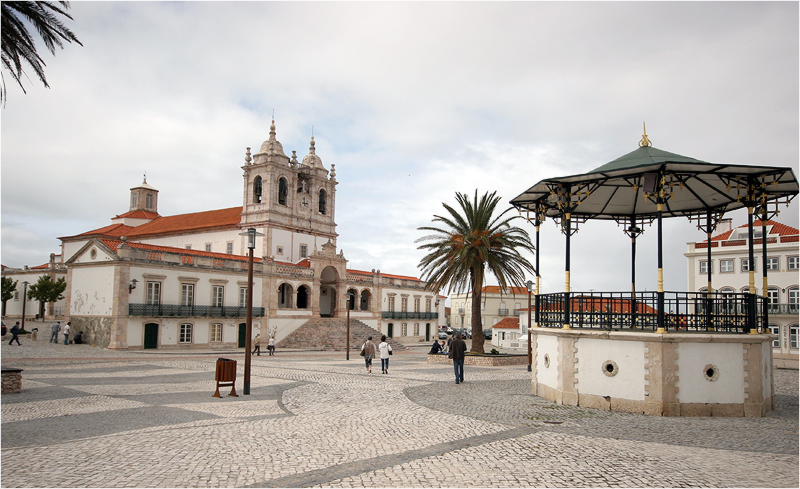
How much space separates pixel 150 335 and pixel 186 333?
255cm

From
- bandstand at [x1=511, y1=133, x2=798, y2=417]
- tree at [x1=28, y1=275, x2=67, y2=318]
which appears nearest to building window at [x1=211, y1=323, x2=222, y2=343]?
tree at [x1=28, y1=275, x2=67, y2=318]

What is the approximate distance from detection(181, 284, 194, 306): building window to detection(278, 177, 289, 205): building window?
62.3ft

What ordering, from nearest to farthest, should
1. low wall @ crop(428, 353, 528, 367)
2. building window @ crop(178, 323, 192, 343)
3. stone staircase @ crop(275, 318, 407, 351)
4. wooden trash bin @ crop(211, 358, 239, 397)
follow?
wooden trash bin @ crop(211, 358, 239, 397) → low wall @ crop(428, 353, 528, 367) → building window @ crop(178, 323, 192, 343) → stone staircase @ crop(275, 318, 407, 351)

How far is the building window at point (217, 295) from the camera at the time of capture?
1563 inches

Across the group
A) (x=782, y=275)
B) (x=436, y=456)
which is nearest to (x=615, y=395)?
(x=436, y=456)

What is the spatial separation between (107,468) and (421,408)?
7090mm

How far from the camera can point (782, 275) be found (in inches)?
1620

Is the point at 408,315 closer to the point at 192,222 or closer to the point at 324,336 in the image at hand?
the point at 324,336

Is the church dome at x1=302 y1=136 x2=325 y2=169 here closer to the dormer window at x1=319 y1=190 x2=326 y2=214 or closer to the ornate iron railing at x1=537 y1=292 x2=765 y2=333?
the dormer window at x1=319 y1=190 x2=326 y2=214

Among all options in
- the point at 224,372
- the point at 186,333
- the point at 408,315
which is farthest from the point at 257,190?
the point at 224,372

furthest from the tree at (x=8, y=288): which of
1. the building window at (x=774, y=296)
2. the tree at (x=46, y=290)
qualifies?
the building window at (x=774, y=296)

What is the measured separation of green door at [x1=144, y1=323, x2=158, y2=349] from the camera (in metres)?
35.4

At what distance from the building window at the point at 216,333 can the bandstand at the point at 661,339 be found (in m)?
29.5

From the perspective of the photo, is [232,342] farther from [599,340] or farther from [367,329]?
[599,340]
